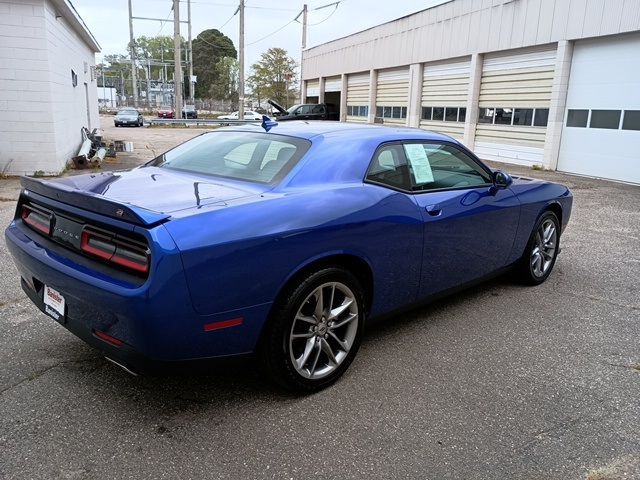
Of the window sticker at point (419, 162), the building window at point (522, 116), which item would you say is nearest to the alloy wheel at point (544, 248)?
the window sticker at point (419, 162)

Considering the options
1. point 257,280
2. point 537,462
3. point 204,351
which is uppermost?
point 257,280

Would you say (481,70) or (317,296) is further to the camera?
(481,70)

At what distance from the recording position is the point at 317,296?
297cm

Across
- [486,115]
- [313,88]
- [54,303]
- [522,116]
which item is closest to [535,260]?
[54,303]

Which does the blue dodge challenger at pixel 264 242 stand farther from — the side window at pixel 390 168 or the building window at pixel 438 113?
the building window at pixel 438 113

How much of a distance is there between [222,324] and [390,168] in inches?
64.3

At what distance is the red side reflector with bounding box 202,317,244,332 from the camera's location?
2.51 meters

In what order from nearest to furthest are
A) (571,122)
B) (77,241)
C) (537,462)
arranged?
(537,462)
(77,241)
(571,122)

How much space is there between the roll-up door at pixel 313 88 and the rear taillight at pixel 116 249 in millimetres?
34083

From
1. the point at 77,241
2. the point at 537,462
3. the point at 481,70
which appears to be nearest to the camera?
the point at 537,462

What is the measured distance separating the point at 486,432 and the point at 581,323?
1.94m

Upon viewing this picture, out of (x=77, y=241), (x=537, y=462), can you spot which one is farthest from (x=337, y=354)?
(x=77, y=241)

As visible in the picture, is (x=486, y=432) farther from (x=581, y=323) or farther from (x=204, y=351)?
(x=581, y=323)

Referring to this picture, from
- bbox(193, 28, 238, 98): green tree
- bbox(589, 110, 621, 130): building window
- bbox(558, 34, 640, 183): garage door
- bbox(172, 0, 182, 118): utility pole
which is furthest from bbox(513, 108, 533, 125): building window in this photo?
bbox(193, 28, 238, 98): green tree
